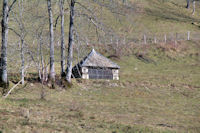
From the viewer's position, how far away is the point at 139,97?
2591 centimetres

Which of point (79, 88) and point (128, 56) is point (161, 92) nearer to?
point (79, 88)

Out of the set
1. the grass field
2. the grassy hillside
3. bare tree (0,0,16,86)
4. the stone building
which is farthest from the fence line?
bare tree (0,0,16,86)

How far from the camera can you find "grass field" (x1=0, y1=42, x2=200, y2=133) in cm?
1242

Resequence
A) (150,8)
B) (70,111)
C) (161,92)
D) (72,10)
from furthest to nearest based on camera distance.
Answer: (150,8)
(161,92)
(72,10)
(70,111)

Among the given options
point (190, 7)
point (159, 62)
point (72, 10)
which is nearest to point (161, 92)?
point (72, 10)

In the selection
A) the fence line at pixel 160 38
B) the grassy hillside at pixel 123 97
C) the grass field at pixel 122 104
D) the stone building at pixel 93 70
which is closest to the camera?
the grass field at pixel 122 104

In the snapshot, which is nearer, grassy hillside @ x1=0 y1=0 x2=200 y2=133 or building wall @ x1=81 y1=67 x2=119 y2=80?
A: grassy hillside @ x1=0 y1=0 x2=200 y2=133

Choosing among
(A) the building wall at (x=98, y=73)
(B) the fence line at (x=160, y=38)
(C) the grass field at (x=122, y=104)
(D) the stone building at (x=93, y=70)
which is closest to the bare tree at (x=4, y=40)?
(C) the grass field at (x=122, y=104)

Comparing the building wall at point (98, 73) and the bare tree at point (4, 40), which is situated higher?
the bare tree at point (4, 40)

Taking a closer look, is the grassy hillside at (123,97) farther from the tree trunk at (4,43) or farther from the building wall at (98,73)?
the tree trunk at (4,43)

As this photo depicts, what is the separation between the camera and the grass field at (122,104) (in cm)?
1242

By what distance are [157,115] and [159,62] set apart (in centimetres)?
2954

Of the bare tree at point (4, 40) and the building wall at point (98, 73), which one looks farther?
the building wall at point (98, 73)

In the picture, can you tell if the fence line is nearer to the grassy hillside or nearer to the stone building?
the grassy hillside
